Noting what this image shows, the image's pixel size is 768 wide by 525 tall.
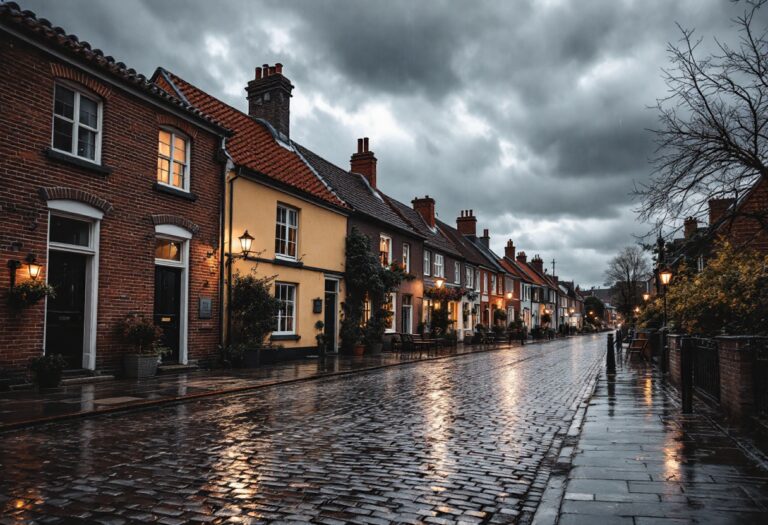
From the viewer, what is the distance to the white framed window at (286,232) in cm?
1939

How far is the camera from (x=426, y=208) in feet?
129

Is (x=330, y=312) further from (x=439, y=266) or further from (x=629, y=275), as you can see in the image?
(x=629, y=275)

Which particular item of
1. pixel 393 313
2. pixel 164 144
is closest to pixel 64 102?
pixel 164 144

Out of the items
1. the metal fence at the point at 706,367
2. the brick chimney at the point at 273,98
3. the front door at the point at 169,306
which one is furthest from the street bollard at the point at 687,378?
the brick chimney at the point at 273,98

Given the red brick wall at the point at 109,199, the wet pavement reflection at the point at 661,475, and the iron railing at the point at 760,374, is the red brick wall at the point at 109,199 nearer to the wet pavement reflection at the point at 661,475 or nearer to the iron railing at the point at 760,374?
the wet pavement reflection at the point at 661,475

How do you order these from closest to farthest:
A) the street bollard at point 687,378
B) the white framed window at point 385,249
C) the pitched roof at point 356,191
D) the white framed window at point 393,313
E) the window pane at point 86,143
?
the street bollard at point 687,378
the window pane at point 86,143
the pitched roof at point 356,191
the white framed window at point 393,313
the white framed window at point 385,249

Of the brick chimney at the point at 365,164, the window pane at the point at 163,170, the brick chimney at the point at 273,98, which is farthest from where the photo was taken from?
the brick chimney at the point at 365,164

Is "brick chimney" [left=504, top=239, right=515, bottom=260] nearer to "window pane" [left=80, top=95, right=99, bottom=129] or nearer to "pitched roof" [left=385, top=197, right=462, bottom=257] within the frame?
"pitched roof" [left=385, top=197, right=462, bottom=257]

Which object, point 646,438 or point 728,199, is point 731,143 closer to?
point 728,199

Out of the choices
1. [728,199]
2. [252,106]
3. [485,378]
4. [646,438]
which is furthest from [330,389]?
[252,106]

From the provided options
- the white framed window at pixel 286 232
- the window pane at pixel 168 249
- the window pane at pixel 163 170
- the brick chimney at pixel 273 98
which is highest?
the brick chimney at pixel 273 98

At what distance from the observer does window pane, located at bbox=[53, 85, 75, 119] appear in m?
12.1

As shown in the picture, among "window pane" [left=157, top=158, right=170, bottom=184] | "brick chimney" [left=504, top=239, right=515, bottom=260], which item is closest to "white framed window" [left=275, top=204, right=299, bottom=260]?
"window pane" [left=157, top=158, right=170, bottom=184]

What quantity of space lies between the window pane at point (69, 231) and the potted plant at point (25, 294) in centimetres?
140
